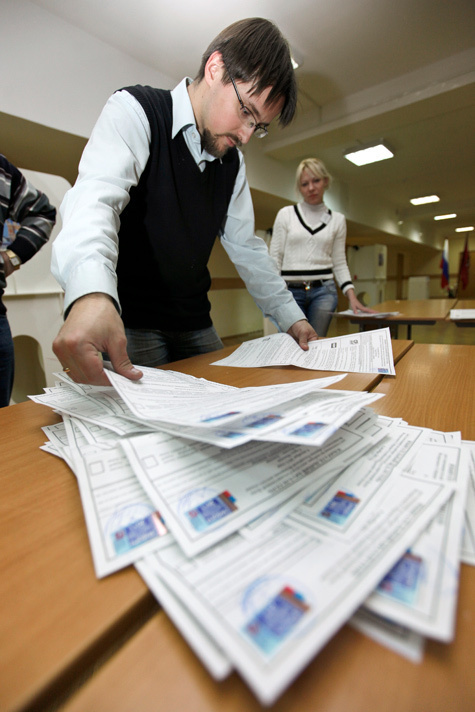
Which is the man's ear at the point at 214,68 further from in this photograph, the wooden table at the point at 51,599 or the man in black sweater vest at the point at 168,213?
the wooden table at the point at 51,599

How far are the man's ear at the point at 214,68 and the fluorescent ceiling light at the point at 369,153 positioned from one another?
4074 millimetres

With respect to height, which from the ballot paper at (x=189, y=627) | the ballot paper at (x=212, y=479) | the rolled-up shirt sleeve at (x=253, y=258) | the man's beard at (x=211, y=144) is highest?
the man's beard at (x=211, y=144)

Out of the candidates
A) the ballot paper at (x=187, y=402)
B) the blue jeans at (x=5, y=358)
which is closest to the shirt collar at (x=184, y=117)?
the ballot paper at (x=187, y=402)

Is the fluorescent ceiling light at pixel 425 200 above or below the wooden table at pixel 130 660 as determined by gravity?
above

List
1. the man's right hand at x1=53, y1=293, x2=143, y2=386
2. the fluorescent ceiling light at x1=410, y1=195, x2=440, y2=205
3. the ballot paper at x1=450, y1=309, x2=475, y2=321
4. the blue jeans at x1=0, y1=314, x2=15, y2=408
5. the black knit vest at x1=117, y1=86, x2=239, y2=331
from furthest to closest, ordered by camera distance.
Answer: the fluorescent ceiling light at x1=410, y1=195, x2=440, y2=205 → the ballot paper at x1=450, y1=309, x2=475, y2=321 → the blue jeans at x1=0, y1=314, x2=15, y2=408 → the black knit vest at x1=117, y1=86, x2=239, y2=331 → the man's right hand at x1=53, y1=293, x2=143, y2=386

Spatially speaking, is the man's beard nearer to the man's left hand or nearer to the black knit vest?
the black knit vest

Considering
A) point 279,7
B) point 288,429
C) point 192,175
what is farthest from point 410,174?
point 288,429

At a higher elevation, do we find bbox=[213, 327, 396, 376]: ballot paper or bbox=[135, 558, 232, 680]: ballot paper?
bbox=[213, 327, 396, 376]: ballot paper

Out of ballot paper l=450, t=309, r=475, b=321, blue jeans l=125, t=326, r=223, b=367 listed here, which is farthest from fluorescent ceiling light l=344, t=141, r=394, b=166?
blue jeans l=125, t=326, r=223, b=367

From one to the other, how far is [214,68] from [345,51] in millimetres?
2650

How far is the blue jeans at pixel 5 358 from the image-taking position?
1.13 m

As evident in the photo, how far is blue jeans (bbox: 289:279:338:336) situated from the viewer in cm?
194

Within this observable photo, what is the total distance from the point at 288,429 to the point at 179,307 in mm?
779

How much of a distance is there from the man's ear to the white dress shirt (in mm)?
80
